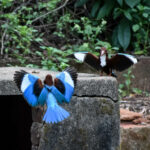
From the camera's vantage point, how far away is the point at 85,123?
271cm

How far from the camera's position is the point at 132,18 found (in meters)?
5.38

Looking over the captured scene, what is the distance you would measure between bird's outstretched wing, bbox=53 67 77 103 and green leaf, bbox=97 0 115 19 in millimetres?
3137

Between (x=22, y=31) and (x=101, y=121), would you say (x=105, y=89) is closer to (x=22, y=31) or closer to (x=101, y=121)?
(x=101, y=121)

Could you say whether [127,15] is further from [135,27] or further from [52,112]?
[52,112]

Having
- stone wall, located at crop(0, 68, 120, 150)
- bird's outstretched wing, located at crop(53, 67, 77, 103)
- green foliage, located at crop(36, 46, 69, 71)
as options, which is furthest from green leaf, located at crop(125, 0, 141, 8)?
bird's outstretched wing, located at crop(53, 67, 77, 103)

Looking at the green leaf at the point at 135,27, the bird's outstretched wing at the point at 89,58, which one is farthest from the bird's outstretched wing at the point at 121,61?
the green leaf at the point at 135,27

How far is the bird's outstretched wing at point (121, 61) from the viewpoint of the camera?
2.98 metres

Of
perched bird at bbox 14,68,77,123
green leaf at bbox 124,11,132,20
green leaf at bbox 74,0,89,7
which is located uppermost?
A: green leaf at bbox 74,0,89,7

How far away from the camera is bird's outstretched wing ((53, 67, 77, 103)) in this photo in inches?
88.6

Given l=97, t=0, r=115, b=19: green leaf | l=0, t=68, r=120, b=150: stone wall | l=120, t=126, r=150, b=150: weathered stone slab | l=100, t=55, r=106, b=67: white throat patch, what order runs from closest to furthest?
l=0, t=68, r=120, b=150: stone wall < l=100, t=55, r=106, b=67: white throat patch < l=120, t=126, r=150, b=150: weathered stone slab < l=97, t=0, r=115, b=19: green leaf

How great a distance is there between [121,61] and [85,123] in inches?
22.7

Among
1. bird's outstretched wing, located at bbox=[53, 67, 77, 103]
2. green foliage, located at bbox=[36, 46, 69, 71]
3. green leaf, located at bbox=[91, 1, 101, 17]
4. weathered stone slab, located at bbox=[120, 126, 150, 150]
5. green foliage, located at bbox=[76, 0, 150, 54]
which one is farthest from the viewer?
green leaf, located at bbox=[91, 1, 101, 17]

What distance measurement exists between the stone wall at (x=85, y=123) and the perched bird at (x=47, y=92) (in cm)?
39

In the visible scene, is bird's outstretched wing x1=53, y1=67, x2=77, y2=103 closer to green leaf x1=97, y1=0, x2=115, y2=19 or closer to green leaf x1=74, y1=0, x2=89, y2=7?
green leaf x1=97, y1=0, x2=115, y2=19
